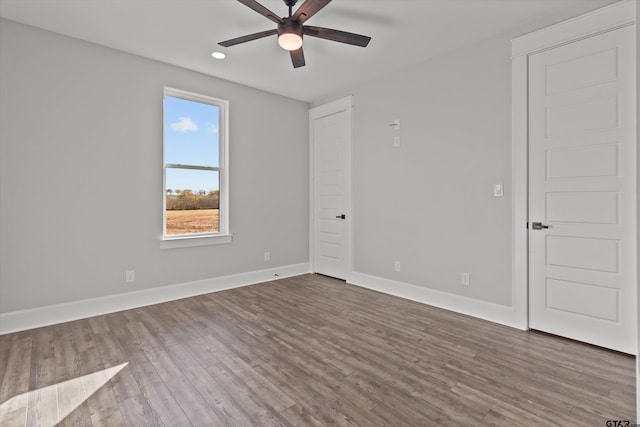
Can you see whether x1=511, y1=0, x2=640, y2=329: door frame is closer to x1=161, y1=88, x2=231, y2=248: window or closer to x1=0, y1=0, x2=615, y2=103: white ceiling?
x1=0, y1=0, x2=615, y2=103: white ceiling

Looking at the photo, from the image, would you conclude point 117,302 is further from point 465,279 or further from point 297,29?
point 465,279

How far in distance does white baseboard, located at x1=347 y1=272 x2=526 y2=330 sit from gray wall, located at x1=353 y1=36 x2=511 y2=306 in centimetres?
7

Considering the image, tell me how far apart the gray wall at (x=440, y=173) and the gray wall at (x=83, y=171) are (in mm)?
1917

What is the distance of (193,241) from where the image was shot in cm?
395

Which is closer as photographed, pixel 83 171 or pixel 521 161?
pixel 521 161

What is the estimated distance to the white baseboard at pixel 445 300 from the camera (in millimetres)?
2988

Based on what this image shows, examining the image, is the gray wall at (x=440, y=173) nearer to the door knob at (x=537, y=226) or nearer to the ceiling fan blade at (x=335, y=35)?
the door knob at (x=537, y=226)

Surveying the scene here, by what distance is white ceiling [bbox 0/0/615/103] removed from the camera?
2.59 meters

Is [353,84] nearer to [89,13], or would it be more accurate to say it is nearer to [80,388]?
[89,13]

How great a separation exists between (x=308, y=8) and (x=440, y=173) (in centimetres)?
221

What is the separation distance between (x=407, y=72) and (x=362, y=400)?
3.55 m

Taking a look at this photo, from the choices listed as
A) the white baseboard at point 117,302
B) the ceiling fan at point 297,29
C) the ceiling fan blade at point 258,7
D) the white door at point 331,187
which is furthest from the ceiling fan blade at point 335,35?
the white baseboard at point 117,302

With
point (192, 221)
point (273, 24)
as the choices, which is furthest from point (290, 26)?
point (192, 221)

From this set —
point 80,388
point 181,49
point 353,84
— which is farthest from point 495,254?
point 181,49
